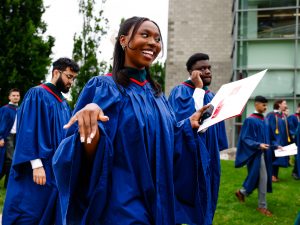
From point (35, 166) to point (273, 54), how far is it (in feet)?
47.4

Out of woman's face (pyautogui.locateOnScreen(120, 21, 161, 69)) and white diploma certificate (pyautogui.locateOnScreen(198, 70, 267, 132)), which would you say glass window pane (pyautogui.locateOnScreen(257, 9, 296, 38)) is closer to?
white diploma certificate (pyautogui.locateOnScreen(198, 70, 267, 132))

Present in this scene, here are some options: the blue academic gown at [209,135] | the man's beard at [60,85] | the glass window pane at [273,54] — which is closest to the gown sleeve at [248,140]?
the blue academic gown at [209,135]

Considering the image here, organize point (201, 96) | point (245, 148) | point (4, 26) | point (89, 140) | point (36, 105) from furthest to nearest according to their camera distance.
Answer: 1. point (4, 26)
2. point (245, 148)
3. point (201, 96)
4. point (36, 105)
5. point (89, 140)

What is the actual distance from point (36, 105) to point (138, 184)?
2.50m

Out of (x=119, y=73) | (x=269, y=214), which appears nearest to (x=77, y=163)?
(x=119, y=73)

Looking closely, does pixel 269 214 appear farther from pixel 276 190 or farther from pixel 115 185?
pixel 115 185

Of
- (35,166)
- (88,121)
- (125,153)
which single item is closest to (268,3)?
(35,166)

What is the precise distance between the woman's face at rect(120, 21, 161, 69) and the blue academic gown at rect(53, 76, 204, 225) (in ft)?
0.52

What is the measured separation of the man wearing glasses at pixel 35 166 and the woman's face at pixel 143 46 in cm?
203

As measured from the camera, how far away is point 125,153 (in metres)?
2.79

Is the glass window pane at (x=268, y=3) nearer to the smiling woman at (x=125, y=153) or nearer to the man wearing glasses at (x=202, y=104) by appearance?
the man wearing glasses at (x=202, y=104)

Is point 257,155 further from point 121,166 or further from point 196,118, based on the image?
point 121,166

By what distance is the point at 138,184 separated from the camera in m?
2.81

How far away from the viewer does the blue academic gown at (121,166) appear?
2.70m
